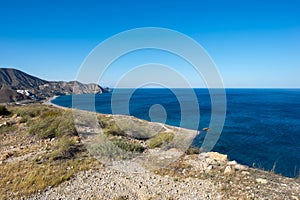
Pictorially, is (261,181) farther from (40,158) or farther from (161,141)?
(40,158)

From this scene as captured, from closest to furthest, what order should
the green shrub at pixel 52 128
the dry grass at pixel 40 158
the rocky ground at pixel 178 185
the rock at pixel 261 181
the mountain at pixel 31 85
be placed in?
the rocky ground at pixel 178 185 < the dry grass at pixel 40 158 < the rock at pixel 261 181 < the green shrub at pixel 52 128 < the mountain at pixel 31 85

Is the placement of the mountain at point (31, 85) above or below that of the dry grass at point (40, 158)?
above

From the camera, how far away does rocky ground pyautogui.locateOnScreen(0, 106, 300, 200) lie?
5.93 meters

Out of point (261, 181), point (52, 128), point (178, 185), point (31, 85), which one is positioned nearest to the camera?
point (178, 185)

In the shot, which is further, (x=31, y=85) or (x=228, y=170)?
(x=31, y=85)

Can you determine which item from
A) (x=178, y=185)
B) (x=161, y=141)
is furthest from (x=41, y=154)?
(x=178, y=185)

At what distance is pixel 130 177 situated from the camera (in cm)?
704

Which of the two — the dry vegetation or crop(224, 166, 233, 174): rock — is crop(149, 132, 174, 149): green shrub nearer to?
the dry vegetation

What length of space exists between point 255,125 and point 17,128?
28.2 meters

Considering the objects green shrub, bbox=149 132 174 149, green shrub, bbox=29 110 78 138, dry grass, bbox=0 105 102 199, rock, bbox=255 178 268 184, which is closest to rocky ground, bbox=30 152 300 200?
rock, bbox=255 178 268 184

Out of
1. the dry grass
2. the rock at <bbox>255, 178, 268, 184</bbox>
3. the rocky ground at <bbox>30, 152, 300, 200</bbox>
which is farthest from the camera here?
the rock at <bbox>255, 178, 268, 184</bbox>

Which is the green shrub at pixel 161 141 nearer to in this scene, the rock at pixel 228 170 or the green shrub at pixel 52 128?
the rock at pixel 228 170

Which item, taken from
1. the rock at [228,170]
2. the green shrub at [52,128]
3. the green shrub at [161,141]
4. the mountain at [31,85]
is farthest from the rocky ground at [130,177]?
the mountain at [31,85]

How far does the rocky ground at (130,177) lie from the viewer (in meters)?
5.93
